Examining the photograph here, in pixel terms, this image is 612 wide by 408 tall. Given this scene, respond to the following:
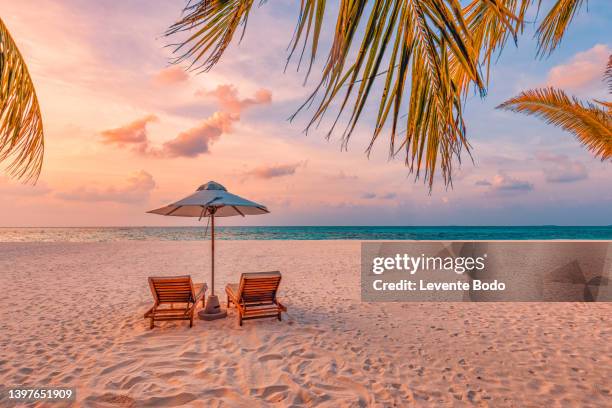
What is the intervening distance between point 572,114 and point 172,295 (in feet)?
22.5

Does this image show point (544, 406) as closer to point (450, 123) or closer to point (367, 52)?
point (450, 123)

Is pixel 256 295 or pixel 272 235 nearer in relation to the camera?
pixel 256 295

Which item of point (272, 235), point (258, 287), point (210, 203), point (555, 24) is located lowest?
point (272, 235)

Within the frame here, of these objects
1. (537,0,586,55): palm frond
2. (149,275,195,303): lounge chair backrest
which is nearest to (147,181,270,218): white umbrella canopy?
(149,275,195,303): lounge chair backrest

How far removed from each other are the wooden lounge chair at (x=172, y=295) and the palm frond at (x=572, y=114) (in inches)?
234

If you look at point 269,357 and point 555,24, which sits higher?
point 555,24

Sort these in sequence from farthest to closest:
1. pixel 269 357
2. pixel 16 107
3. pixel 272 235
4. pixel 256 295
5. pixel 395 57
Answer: pixel 272 235 < pixel 256 295 < pixel 269 357 < pixel 16 107 < pixel 395 57

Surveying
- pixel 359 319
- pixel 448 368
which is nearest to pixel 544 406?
pixel 448 368

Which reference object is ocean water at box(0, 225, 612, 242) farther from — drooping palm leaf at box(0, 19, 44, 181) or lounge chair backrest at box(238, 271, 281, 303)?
drooping palm leaf at box(0, 19, 44, 181)

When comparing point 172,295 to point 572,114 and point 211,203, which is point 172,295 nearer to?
point 211,203

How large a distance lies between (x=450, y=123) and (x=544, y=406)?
3.64 meters

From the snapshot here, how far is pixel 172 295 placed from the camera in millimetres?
5484

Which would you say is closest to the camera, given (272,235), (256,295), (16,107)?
(16,107)

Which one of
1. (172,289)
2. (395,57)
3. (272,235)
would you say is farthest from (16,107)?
(272,235)
